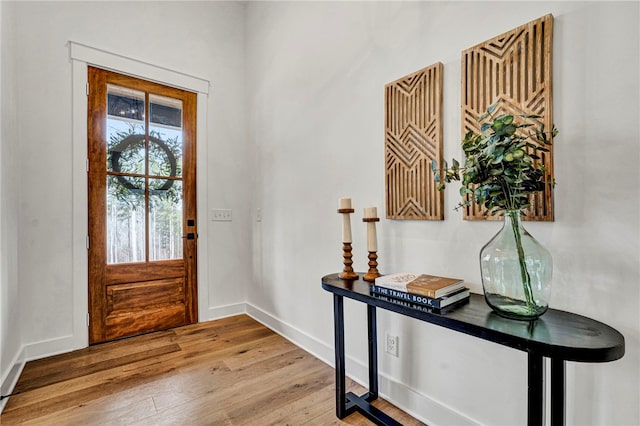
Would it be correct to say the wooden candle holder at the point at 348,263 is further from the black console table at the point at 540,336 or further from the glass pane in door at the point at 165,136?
the glass pane in door at the point at 165,136

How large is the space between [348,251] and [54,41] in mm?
2637

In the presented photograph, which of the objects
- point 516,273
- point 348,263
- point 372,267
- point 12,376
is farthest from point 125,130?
point 516,273

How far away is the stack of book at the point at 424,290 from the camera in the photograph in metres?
1.10

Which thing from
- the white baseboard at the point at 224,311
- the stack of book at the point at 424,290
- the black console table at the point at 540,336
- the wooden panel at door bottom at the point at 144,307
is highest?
the stack of book at the point at 424,290

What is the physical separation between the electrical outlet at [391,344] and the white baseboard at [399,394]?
14 centimetres

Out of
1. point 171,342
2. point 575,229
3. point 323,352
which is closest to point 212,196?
point 171,342

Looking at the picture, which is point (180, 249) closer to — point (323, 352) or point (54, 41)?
point (323, 352)

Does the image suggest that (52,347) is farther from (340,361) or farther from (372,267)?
(372,267)

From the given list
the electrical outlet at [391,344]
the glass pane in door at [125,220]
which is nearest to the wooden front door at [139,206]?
the glass pane in door at [125,220]

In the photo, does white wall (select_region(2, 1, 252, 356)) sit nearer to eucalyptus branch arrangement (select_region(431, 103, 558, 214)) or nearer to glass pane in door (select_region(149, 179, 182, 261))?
glass pane in door (select_region(149, 179, 182, 261))

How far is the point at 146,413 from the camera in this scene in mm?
1574

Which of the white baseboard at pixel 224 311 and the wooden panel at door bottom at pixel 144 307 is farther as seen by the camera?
the white baseboard at pixel 224 311

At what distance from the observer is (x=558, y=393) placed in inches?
32.4

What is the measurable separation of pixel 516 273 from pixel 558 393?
33 centimetres
